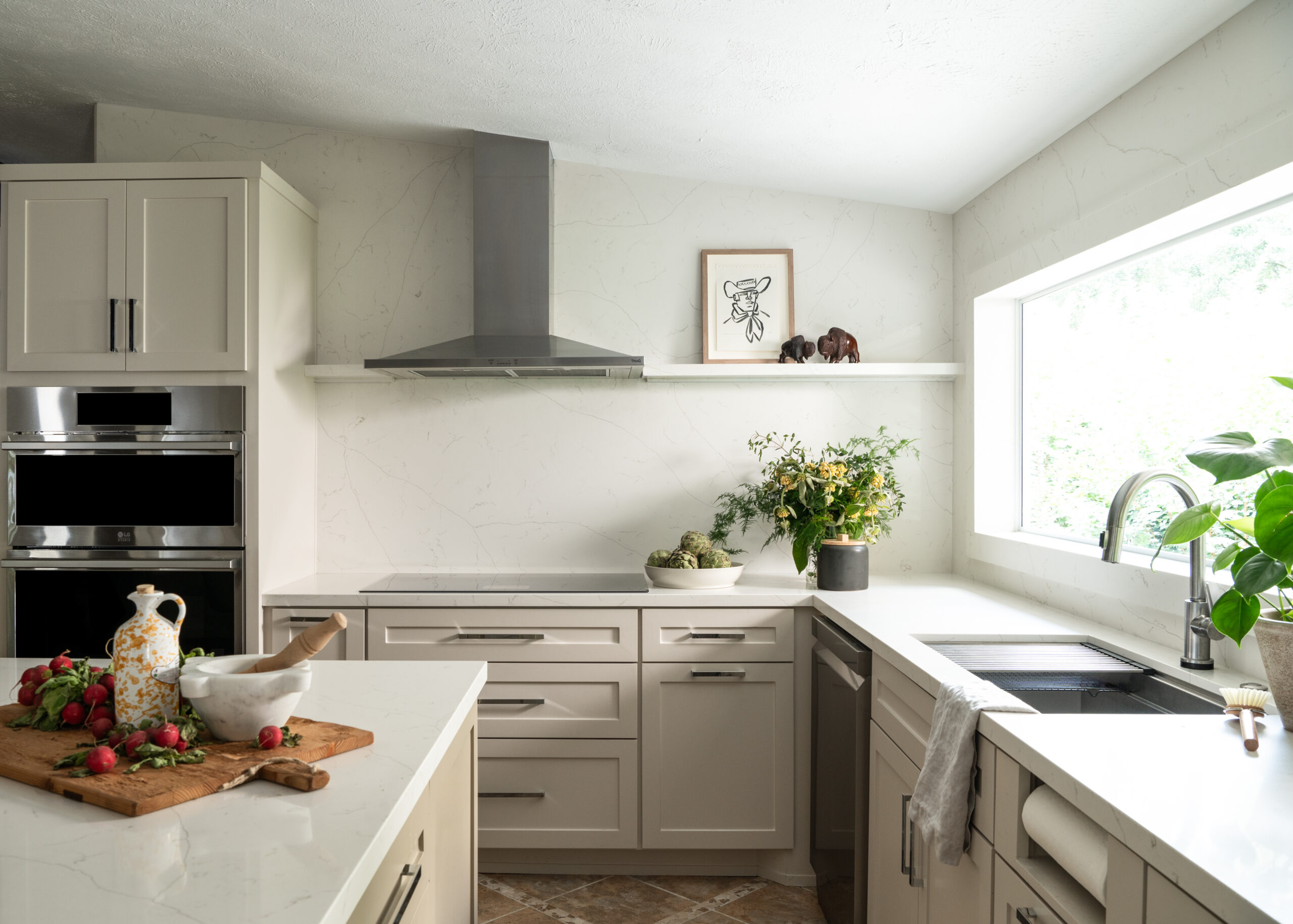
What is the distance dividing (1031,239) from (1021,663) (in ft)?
4.49

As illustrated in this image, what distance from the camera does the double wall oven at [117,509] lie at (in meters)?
2.67

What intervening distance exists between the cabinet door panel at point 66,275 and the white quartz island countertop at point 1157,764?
2.49m

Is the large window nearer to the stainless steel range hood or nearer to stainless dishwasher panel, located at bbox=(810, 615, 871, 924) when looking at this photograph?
stainless dishwasher panel, located at bbox=(810, 615, 871, 924)

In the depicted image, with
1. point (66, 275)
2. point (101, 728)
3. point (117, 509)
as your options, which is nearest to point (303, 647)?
point (101, 728)

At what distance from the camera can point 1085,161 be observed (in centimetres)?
223

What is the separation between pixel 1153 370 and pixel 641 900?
2.17 m

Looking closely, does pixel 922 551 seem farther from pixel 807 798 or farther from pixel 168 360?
pixel 168 360

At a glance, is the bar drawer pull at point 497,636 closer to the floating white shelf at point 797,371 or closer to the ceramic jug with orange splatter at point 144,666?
the floating white shelf at point 797,371

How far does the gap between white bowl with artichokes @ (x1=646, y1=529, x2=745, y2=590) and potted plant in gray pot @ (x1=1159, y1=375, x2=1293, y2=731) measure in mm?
1621

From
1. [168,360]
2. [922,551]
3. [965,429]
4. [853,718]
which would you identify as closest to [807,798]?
[853,718]

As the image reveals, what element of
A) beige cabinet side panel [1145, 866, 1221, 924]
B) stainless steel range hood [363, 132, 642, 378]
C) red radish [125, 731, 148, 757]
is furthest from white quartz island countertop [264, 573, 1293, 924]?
stainless steel range hood [363, 132, 642, 378]

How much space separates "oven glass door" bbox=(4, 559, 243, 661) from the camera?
8.75 ft

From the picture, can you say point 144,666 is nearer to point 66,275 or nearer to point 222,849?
point 222,849

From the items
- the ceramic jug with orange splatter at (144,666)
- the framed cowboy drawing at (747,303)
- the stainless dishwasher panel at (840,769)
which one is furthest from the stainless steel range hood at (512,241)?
the ceramic jug with orange splatter at (144,666)
